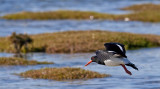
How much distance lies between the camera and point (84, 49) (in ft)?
105

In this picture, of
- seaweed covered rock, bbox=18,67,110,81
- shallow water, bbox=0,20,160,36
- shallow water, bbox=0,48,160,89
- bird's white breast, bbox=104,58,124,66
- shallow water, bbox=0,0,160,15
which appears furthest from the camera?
shallow water, bbox=0,0,160,15

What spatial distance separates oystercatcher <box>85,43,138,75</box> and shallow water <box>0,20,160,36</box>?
27940mm

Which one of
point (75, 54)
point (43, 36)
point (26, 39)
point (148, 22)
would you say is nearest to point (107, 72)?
point (75, 54)

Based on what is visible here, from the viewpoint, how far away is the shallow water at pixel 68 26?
49069 mm

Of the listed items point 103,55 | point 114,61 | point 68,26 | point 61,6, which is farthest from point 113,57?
point 61,6

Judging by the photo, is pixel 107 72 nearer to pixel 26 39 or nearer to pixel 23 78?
pixel 23 78

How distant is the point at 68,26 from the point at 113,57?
1435 inches

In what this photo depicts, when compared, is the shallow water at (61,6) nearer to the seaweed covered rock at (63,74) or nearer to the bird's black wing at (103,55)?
the seaweed covered rock at (63,74)

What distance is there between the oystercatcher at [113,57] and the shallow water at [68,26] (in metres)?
27.9

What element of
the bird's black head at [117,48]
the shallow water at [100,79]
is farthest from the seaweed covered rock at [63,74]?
the bird's black head at [117,48]

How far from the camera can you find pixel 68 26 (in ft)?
178

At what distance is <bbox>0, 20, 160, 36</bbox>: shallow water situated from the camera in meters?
49.1

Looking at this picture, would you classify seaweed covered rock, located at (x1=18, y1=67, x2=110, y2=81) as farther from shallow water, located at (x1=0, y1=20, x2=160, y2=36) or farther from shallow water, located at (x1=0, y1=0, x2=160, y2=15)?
shallow water, located at (x1=0, y1=0, x2=160, y2=15)

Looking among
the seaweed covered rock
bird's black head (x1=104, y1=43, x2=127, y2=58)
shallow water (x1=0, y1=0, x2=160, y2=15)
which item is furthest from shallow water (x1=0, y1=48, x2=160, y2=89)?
shallow water (x1=0, y1=0, x2=160, y2=15)
